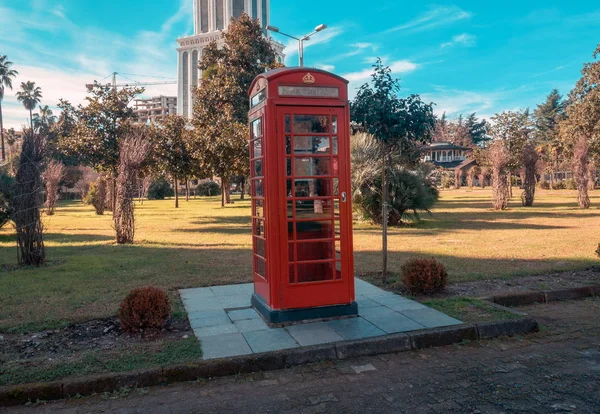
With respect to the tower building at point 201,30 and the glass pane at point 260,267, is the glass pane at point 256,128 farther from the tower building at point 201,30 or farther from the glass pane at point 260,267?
the tower building at point 201,30

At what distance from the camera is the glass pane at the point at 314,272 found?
6.31 metres

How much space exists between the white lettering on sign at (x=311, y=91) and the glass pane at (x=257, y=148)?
0.74 meters

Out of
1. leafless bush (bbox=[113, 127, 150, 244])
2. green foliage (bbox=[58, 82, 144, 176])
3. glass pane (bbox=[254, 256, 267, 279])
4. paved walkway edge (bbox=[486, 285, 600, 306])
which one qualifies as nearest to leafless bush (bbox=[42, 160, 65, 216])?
green foliage (bbox=[58, 82, 144, 176])

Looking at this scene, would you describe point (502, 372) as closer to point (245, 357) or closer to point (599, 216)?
point (245, 357)

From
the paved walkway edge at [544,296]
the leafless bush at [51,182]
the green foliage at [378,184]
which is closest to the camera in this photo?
the paved walkway edge at [544,296]

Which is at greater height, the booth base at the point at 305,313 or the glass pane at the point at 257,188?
the glass pane at the point at 257,188

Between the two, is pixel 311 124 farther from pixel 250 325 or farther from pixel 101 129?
pixel 101 129

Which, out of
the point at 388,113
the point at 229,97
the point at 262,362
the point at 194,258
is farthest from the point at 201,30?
the point at 262,362

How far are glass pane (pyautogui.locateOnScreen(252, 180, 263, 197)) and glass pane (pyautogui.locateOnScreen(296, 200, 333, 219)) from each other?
2.17 ft

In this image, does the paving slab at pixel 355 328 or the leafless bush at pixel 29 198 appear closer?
the paving slab at pixel 355 328

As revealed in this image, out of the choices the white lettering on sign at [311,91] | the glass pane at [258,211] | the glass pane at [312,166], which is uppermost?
the white lettering on sign at [311,91]

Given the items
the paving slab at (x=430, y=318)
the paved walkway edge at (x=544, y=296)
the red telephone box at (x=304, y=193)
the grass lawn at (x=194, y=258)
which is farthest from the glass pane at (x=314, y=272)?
the paved walkway edge at (x=544, y=296)

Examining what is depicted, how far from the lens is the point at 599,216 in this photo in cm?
2272

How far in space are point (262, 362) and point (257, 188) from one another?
2523 millimetres
